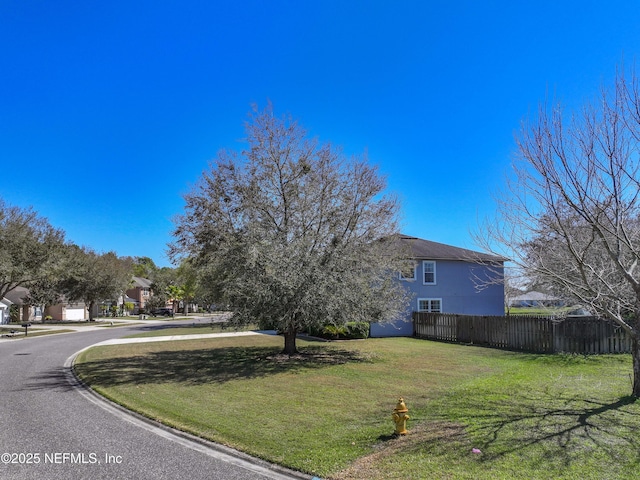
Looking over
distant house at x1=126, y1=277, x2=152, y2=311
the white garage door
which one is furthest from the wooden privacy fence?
distant house at x1=126, y1=277, x2=152, y2=311

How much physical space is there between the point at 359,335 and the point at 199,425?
1721 cm

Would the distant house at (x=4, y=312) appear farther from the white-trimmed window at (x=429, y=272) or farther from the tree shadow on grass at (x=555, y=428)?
the tree shadow on grass at (x=555, y=428)

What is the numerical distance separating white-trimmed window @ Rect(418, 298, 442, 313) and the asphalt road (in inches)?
791

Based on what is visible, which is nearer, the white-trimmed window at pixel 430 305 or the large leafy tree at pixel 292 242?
the large leafy tree at pixel 292 242

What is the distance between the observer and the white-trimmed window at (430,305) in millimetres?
26859

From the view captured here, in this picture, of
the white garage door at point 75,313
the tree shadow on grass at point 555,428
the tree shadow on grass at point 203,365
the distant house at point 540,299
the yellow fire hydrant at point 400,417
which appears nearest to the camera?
the tree shadow on grass at point 555,428

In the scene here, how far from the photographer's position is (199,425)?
7.58 metres

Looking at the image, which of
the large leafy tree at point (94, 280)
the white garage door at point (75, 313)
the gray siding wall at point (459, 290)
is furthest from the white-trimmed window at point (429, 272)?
the white garage door at point (75, 313)

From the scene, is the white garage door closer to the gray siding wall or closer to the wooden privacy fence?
the gray siding wall

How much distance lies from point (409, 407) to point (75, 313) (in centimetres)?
6231

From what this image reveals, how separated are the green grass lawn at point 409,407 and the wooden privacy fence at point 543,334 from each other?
4.06 ft

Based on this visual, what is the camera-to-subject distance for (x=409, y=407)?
8508mm

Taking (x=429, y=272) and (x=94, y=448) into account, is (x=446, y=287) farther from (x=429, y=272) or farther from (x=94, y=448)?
(x=94, y=448)

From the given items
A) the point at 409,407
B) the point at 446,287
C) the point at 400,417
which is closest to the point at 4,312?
the point at 446,287
